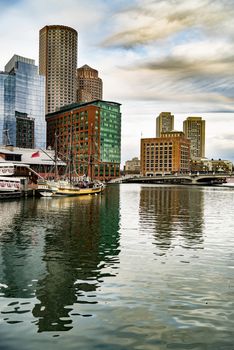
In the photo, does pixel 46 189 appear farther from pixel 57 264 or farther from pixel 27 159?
pixel 57 264

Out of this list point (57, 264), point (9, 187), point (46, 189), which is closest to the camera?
point (57, 264)

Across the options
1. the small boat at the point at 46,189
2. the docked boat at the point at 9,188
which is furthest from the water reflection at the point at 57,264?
the small boat at the point at 46,189

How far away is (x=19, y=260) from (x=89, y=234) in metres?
12.2

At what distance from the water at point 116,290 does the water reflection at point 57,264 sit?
0.05 metres

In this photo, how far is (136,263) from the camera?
84.5 ft

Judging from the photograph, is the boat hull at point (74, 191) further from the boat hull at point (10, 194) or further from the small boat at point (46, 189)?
the boat hull at point (10, 194)

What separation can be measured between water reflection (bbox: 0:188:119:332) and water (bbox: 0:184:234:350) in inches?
2.0

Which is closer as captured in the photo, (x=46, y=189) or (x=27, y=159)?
(x=46, y=189)

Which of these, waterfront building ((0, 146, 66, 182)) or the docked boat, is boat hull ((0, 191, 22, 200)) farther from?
waterfront building ((0, 146, 66, 182))

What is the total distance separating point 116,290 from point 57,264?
667cm

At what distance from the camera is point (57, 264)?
82.4ft

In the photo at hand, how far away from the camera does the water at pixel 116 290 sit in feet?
47.2

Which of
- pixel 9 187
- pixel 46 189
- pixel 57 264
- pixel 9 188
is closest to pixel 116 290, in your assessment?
pixel 57 264

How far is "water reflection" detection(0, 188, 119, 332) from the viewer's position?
17422 mm
